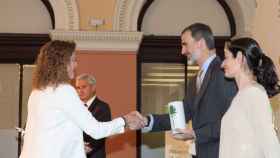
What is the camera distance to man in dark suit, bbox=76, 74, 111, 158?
17.2 ft

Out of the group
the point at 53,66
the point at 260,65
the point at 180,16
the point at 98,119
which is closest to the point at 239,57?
the point at 260,65

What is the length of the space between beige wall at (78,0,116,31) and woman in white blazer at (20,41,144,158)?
405 centimetres

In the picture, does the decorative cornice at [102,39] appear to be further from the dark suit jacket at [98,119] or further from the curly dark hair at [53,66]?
the curly dark hair at [53,66]

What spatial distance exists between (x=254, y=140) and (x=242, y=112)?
0.16 m

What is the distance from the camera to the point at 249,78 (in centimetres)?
339

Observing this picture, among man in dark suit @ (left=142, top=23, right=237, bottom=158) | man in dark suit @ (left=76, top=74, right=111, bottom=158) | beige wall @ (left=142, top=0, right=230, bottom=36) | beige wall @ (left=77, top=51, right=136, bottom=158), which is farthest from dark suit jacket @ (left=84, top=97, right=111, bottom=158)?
beige wall @ (left=142, top=0, right=230, bottom=36)

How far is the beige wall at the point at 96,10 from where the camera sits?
7828 mm

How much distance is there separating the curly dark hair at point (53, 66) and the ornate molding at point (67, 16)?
3.95m

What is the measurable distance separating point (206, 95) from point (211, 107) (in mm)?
83

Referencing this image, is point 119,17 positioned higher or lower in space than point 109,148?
higher

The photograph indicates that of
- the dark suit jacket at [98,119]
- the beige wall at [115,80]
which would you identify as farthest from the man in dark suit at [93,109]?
the beige wall at [115,80]

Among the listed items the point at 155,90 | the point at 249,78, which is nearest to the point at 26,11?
the point at 155,90

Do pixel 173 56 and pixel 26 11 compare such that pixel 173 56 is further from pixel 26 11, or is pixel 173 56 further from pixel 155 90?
pixel 26 11

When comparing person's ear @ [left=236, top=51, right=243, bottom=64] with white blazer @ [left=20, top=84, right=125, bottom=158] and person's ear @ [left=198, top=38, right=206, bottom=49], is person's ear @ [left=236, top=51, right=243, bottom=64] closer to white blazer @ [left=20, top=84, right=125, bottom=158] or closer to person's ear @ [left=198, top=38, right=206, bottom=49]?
person's ear @ [left=198, top=38, right=206, bottom=49]
